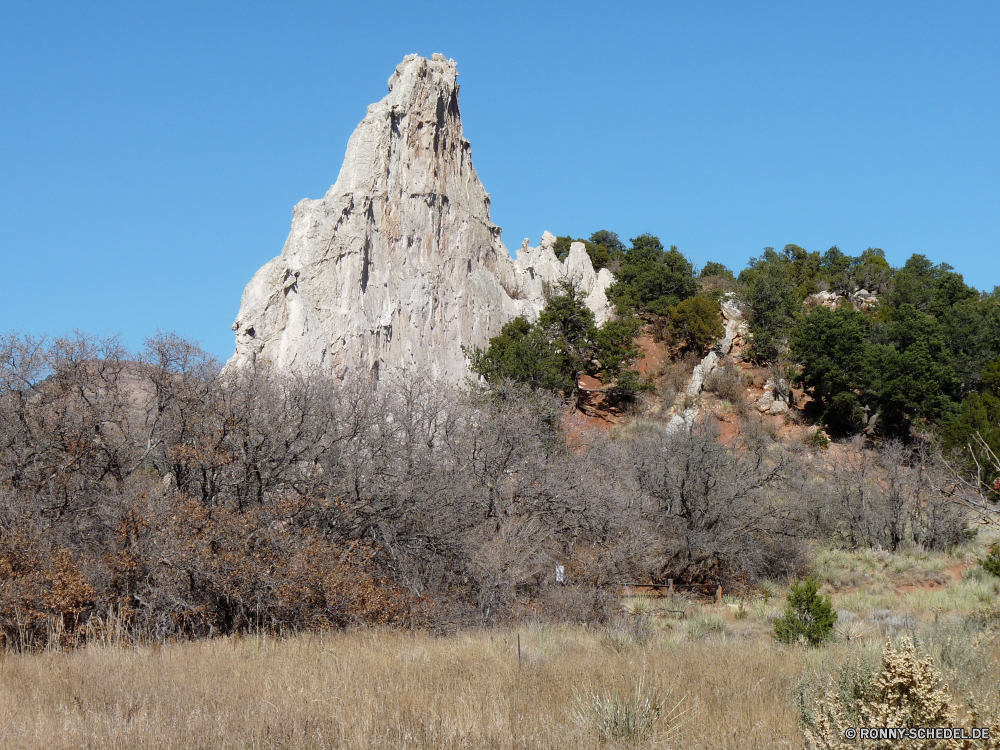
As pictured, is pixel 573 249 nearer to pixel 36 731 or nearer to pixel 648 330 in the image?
pixel 648 330

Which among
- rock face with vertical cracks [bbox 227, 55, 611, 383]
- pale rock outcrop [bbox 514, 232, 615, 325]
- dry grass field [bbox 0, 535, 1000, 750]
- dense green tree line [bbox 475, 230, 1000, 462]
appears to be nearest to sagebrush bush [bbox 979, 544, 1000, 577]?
dry grass field [bbox 0, 535, 1000, 750]

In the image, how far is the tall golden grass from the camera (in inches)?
211

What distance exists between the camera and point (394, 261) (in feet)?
117

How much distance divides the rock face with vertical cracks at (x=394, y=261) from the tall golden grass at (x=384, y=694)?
2366 cm

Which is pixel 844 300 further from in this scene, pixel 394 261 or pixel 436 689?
pixel 436 689

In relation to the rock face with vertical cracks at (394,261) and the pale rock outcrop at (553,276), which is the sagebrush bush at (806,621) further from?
the pale rock outcrop at (553,276)

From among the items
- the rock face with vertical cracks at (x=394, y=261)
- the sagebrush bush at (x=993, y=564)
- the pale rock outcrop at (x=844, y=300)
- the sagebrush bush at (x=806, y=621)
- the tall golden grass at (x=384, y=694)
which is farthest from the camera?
the pale rock outcrop at (x=844, y=300)

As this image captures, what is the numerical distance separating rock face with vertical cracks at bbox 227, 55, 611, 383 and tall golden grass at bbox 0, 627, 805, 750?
23.7 meters

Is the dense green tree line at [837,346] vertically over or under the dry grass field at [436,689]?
over

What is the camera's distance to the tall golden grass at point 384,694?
5352 mm

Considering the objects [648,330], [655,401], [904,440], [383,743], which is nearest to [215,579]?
[383,743]

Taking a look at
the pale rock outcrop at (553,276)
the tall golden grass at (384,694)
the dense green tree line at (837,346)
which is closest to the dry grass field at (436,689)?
the tall golden grass at (384,694)

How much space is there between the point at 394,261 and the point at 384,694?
3042 centimetres

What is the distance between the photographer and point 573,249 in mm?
50000
